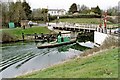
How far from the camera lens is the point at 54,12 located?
151875 millimetres

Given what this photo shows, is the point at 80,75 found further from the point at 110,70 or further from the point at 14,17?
the point at 14,17

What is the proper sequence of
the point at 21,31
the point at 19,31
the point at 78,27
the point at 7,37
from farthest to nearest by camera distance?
the point at 78,27 < the point at 21,31 < the point at 19,31 < the point at 7,37

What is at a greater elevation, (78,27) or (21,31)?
(78,27)

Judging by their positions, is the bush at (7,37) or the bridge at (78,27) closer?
the bush at (7,37)

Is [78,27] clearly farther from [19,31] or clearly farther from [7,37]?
[7,37]

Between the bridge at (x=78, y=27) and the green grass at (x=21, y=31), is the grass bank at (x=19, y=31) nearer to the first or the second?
the green grass at (x=21, y=31)

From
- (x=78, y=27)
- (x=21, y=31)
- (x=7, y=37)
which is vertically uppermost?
(x=78, y=27)

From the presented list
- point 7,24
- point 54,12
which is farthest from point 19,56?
point 54,12

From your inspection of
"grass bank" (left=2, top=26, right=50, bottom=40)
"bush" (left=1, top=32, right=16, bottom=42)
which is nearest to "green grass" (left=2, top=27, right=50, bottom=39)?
"grass bank" (left=2, top=26, right=50, bottom=40)

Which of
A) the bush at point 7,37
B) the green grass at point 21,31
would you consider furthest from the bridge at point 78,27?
the bush at point 7,37

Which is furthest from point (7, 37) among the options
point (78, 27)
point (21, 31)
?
point (78, 27)

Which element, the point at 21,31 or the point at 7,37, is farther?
the point at 21,31

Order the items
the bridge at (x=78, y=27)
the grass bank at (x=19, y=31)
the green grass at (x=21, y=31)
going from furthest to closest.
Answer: the bridge at (x=78, y=27), the green grass at (x=21, y=31), the grass bank at (x=19, y=31)

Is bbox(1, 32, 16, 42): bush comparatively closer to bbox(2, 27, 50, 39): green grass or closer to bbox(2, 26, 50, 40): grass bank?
bbox(2, 26, 50, 40): grass bank
